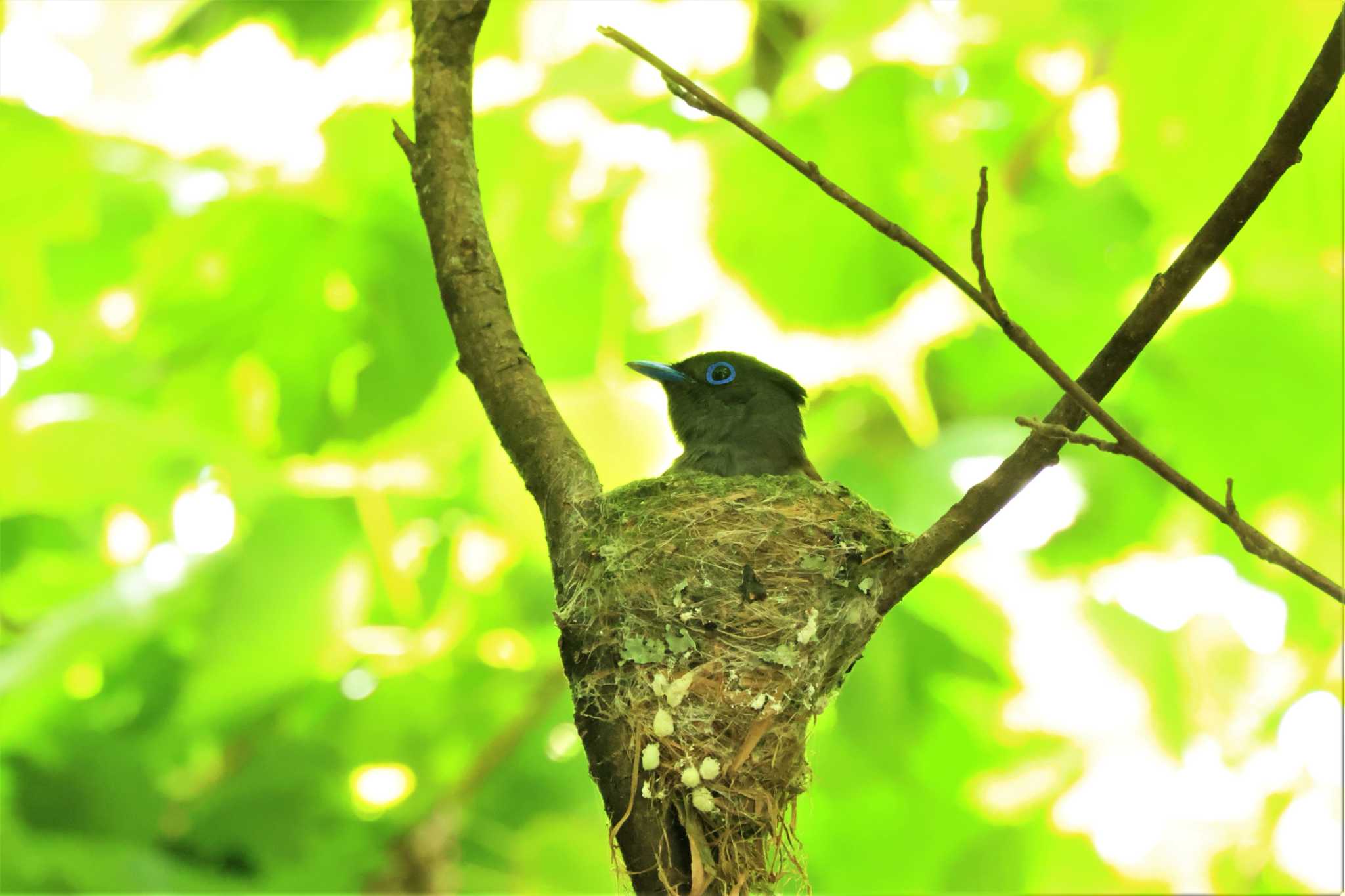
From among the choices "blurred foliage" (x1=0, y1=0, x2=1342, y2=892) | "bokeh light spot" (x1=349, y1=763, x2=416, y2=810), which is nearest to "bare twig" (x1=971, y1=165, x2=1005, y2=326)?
"blurred foliage" (x1=0, y1=0, x2=1342, y2=892)

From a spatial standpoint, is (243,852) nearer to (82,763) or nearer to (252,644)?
(82,763)

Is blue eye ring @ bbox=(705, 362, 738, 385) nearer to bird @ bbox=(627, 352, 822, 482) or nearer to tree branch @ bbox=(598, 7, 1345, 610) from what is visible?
bird @ bbox=(627, 352, 822, 482)

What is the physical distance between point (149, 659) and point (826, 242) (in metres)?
3.58

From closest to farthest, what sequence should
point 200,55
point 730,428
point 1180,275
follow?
point 1180,275
point 200,55
point 730,428

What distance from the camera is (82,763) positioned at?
17.8 ft

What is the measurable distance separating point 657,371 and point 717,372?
0.23 m

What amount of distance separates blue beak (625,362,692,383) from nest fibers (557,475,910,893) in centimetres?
112

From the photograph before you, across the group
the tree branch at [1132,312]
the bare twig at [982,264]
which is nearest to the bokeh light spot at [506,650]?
the tree branch at [1132,312]

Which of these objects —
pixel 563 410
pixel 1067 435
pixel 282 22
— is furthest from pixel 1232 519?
pixel 282 22

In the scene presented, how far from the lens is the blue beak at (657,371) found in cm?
458

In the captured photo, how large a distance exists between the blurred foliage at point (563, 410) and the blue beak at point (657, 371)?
0.12 m

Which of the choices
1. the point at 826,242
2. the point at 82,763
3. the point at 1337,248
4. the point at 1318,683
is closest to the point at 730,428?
the point at 826,242

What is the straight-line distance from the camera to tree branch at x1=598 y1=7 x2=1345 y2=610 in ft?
6.71

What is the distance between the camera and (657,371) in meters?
4.59
